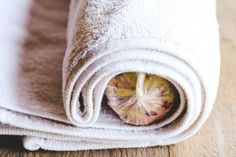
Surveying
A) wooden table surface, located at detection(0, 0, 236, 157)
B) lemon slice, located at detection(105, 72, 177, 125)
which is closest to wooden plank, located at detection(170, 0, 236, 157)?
wooden table surface, located at detection(0, 0, 236, 157)

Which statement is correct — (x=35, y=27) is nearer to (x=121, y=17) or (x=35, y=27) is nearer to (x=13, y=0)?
(x=13, y=0)

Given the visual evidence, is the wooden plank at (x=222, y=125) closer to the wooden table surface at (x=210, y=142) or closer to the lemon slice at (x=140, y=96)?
the wooden table surface at (x=210, y=142)

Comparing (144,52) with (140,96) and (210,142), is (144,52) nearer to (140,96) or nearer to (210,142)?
(140,96)

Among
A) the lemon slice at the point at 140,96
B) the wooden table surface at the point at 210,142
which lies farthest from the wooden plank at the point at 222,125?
the lemon slice at the point at 140,96

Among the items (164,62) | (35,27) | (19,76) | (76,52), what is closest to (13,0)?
(35,27)

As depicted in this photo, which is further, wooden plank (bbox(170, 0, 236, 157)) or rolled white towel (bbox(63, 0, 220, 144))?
wooden plank (bbox(170, 0, 236, 157))

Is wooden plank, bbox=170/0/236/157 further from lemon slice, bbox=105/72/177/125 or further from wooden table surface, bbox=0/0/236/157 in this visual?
lemon slice, bbox=105/72/177/125
